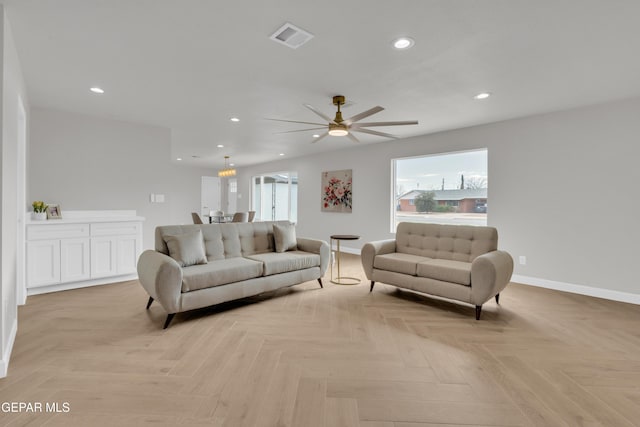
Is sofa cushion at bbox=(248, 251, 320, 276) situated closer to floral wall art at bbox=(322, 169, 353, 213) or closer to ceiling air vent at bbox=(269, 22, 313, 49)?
ceiling air vent at bbox=(269, 22, 313, 49)

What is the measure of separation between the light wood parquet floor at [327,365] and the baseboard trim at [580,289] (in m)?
0.29

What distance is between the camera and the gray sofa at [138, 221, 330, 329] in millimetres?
2879

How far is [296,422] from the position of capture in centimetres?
165

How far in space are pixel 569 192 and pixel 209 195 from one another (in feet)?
33.3

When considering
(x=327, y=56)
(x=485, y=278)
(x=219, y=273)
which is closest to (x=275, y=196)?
(x=219, y=273)

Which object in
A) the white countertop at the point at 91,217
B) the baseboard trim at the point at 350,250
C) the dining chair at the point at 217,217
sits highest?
the white countertop at the point at 91,217

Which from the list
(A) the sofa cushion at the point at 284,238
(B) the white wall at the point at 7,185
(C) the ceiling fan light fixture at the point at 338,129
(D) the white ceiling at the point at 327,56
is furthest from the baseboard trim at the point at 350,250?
(B) the white wall at the point at 7,185

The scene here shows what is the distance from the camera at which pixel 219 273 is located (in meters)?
3.17

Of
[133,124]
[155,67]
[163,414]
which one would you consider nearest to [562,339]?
[163,414]

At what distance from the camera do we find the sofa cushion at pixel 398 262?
12.1 ft

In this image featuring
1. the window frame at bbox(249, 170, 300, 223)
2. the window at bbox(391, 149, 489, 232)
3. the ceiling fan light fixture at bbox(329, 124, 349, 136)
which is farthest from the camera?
the window frame at bbox(249, 170, 300, 223)

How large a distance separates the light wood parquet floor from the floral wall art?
382 centimetres

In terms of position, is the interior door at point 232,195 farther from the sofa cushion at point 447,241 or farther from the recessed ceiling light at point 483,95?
the recessed ceiling light at point 483,95

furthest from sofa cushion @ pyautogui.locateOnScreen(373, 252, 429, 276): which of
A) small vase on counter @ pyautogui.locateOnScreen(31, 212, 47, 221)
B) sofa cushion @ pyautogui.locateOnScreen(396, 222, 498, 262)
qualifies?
small vase on counter @ pyautogui.locateOnScreen(31, 212, 47, 221)
